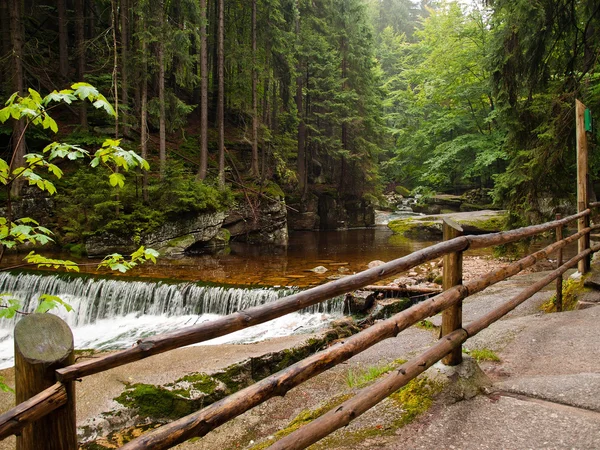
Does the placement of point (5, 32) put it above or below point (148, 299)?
above

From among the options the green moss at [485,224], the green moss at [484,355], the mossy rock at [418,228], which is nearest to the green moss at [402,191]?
the mossy rock at [418,228]

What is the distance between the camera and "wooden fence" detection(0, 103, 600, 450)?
55.1 inches

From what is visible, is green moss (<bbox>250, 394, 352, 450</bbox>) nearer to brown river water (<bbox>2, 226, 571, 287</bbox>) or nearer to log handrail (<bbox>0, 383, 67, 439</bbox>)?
log handrail (<bbox>0, 383, 67, 439</bbox>)

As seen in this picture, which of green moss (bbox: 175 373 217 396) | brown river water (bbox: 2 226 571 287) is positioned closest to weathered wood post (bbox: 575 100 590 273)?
brown river water (bbox: 2 226 571 287)

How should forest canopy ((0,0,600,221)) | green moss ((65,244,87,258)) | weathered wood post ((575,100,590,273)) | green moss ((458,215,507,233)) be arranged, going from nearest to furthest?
weathered wood post ((575,100,590,273))
forest canopy ((0,0,600,221))
green moss ((65,244,87,258))
green moss ((458,215,507,233))

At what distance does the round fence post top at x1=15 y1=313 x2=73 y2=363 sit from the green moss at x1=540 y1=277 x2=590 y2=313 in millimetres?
7310

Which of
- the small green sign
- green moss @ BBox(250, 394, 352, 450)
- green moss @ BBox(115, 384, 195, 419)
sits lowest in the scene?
green moss @ BBox(115, 384, 195, 419)

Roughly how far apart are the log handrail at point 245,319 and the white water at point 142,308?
6185mm

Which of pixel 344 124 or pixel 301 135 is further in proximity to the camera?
pixel 344 124

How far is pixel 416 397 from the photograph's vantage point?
118 inches

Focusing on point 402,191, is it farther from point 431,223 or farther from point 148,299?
point 148,299

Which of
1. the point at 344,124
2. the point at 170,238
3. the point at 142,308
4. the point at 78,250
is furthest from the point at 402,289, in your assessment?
the point at 344,124

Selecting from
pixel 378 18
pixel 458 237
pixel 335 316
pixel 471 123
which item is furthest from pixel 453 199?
pixel 378 18

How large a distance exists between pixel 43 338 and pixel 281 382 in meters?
1.18
